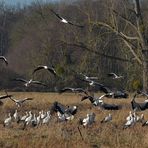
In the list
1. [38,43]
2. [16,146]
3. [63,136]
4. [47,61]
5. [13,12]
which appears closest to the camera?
[16,146]

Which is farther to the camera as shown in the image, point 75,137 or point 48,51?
point 48,51

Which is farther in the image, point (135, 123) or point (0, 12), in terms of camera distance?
point (0, 12)

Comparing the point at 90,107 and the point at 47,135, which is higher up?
the point at 90,107

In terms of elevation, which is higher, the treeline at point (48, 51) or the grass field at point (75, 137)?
the treeline at point (48, 51)

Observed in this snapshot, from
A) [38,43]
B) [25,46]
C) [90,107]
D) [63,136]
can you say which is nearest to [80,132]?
[63,136]

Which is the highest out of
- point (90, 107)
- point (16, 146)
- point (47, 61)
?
point (47, 61)

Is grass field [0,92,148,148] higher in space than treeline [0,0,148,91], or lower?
lower

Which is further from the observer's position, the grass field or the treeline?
the treeline

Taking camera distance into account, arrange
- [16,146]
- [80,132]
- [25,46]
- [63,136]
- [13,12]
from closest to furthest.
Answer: [16,146]
[63,136]
[80,132]
[25,46]
[13,12]

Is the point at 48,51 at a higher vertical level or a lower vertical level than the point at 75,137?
higher

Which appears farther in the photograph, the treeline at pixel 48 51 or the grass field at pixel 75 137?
the treeline at pixel 48 51

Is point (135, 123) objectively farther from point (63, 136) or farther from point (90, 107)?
point (90, 107)

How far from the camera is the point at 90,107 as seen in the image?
26.4 meters

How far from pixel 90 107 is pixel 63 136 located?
11.7 m
